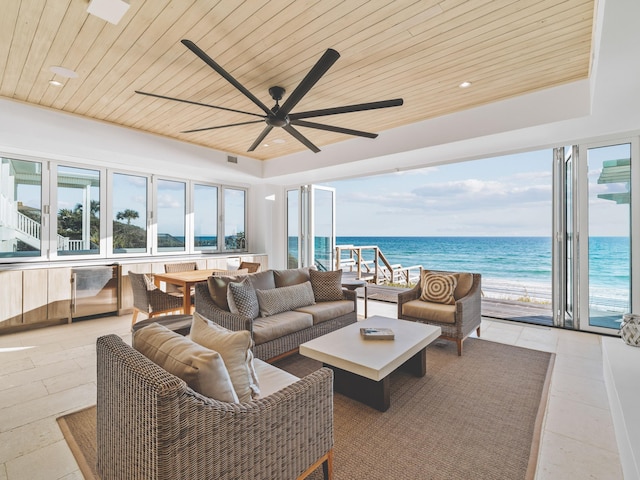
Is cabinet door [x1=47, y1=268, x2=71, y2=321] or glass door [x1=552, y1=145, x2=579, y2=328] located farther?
cabinet door [x1=47, y1=268, x2=71, y2=321]

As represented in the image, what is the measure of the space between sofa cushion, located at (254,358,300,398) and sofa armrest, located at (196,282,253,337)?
2.52 ft

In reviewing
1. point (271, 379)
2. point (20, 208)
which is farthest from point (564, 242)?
point (20, 208)

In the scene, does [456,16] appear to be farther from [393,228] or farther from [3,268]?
[393,228]

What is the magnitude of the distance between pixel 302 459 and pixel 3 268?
486 centimetres

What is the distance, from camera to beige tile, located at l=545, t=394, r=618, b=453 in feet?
6.45

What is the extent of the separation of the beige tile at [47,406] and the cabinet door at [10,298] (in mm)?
2392

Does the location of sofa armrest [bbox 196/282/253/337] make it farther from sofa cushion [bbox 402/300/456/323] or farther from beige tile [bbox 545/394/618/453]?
beige tile [bbox 545/394/618/453]

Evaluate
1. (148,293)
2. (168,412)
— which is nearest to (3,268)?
(148,293)

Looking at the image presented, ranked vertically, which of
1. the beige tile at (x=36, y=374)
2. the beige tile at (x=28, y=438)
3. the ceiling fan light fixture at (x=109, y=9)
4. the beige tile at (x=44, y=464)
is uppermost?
the ceiling fan light fixture at (x=109, y=9)

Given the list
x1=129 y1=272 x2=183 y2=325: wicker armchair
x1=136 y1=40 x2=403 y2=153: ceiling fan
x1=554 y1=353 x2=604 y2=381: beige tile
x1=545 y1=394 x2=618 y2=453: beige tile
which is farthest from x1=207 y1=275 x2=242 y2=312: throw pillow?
x1=554 y1=353 x2=604 y2=381: beige tile

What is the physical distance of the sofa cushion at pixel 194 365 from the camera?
118cm

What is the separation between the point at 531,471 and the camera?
1711mm

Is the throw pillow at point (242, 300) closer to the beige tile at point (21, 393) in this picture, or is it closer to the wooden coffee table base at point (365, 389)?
the wooden coffee table base at point (365, 389)

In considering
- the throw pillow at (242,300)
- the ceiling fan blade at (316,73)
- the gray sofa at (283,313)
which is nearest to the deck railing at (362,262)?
the gray sofa at (283,313)
